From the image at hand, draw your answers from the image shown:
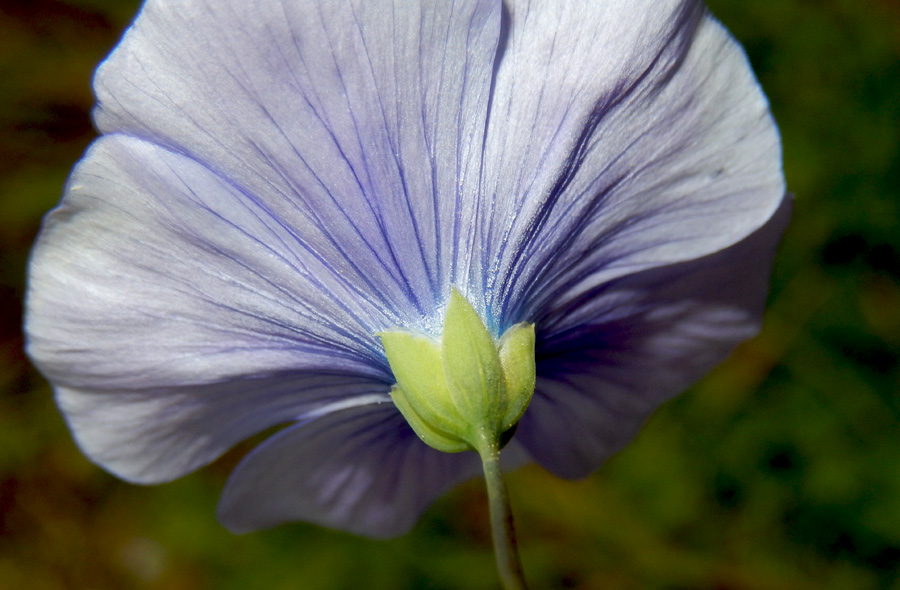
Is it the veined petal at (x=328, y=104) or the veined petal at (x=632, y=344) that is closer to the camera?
the veined petal at (x=328, y=104)

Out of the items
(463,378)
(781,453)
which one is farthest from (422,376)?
(781,453)

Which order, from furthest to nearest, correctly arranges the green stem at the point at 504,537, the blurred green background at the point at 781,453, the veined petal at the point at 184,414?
1. the blurred green background at the point at 781,453
2. the veined petal at the point at 184,414
3. the green stem at the point at 504,537

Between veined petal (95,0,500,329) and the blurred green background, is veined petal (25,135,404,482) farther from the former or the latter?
the blurred green background

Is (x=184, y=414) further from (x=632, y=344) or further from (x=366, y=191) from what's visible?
(x=632, y=344)

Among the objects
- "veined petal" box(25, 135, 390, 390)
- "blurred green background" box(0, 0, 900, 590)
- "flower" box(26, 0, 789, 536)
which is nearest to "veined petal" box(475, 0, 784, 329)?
"flower" box(26, 0, 789, 536)

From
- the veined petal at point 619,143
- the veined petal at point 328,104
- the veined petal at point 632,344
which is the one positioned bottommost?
the veined petal at point 632,344

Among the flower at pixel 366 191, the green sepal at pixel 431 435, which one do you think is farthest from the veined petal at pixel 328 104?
the green sepal at pixel 431 435

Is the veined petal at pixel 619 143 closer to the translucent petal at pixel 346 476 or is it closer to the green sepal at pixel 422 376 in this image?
the green sepal at pixel 422 376
